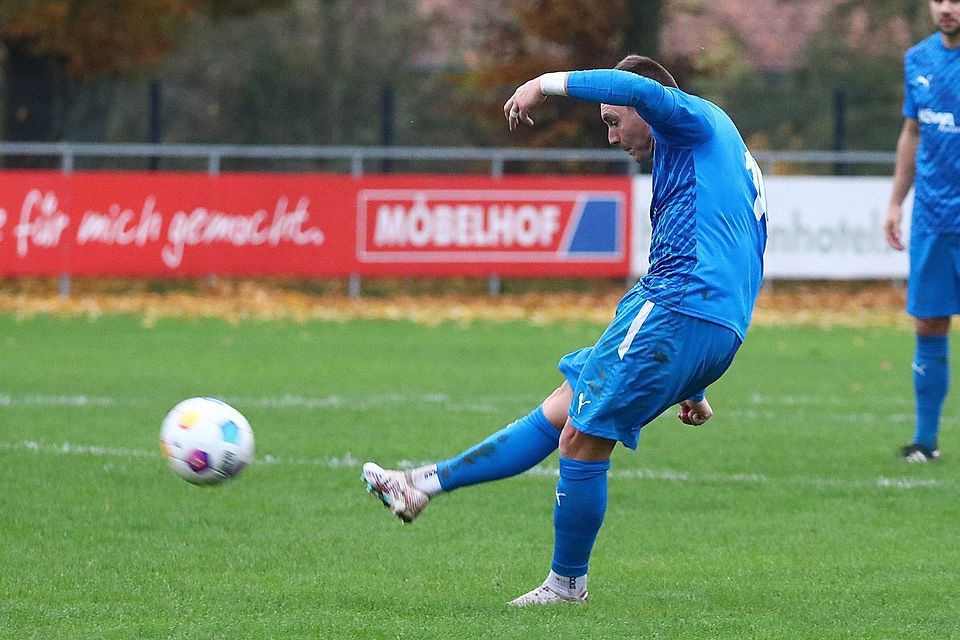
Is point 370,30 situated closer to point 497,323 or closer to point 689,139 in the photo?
point 497,323

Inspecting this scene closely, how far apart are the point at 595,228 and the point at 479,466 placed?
40.8 feet

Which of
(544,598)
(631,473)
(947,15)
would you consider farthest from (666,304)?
(947,15)

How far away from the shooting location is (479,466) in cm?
511

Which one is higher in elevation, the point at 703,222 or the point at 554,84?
the point at 554,84

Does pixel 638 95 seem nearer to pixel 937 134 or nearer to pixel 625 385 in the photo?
pixel 625 385

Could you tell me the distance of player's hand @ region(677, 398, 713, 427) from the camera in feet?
17.3

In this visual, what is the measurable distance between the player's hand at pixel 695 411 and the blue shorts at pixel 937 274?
2.98 m

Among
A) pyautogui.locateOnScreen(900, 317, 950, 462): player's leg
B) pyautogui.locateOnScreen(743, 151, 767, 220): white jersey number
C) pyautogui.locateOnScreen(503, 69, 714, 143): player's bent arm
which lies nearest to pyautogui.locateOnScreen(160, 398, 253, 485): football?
pyautogui.locateOnScreen(503, 69, 714, 143): player's bent arm

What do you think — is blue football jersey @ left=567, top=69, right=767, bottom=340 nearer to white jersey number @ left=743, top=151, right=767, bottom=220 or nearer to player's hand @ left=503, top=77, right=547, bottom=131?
white jersey number @ left=743, top=151, right=767, bottom=220

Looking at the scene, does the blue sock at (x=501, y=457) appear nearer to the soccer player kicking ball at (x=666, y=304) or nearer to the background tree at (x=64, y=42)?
the soccer player kicking ball at (x=666, y=304)

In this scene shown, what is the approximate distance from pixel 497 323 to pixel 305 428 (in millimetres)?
7032

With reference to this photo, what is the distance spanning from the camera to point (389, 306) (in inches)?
676

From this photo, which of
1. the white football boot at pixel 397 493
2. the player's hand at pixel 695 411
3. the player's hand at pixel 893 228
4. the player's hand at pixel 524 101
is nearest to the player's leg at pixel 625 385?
the player's hand at pixel 695 411

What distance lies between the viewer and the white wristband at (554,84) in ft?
15.1
